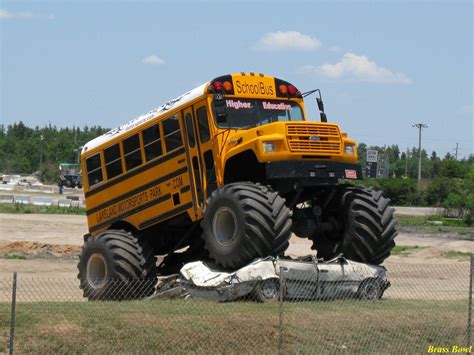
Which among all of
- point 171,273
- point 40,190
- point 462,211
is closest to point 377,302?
point 171,273

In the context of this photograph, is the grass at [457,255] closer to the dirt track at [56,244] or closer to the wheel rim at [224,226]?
the dirt track at [56,244]

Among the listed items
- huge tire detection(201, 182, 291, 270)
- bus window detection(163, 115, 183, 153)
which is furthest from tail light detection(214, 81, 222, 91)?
huge tire detection(201, 182, 291, 270)

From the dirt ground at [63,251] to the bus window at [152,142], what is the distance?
520cm

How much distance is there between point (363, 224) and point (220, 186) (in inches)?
88.8

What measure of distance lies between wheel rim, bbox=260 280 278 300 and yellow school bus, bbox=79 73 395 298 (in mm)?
411

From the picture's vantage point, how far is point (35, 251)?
30.7m

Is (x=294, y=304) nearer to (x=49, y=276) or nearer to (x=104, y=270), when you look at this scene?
(x=104, y=270)

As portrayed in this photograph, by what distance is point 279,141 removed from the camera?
1337 cm

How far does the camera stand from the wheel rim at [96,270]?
16.0 meters

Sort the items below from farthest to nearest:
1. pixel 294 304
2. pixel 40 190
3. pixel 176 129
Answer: pixel 40 190, pixel 176 129, pixel 294 304

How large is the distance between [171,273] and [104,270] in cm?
121

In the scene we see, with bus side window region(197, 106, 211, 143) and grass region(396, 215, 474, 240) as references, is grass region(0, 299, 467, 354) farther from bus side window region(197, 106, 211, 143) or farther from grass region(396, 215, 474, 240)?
grass region(396, 215, 474, 240)

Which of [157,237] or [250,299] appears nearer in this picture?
[250,299]

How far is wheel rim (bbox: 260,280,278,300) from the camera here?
13.2 m
